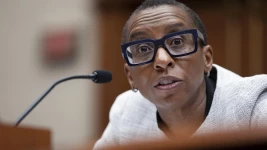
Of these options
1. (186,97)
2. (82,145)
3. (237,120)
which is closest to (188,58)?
(186,97)

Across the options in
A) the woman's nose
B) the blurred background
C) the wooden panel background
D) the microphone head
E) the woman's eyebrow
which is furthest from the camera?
the blurred background

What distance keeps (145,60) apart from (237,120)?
0.32 m

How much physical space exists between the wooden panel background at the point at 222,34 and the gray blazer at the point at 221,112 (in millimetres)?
1675

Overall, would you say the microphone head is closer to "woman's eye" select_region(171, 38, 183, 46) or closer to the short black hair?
the short black hair

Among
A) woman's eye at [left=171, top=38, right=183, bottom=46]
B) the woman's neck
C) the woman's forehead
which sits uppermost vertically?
the woman's forehead

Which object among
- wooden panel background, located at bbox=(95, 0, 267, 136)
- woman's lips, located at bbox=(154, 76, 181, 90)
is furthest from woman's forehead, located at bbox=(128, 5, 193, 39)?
wooden panel background, located at bbox=(95, 0, 267, 136)

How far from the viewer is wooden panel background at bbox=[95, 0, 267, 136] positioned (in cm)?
397

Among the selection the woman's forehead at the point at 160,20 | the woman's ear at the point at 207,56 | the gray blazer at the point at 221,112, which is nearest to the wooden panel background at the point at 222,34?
the gray blazer at the point at 221,112

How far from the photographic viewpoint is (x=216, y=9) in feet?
13.7

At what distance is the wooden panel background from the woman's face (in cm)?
188

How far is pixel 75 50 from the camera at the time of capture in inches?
190

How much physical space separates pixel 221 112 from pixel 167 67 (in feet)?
0.74

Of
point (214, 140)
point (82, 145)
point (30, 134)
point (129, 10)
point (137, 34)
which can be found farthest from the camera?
point (129, 10)

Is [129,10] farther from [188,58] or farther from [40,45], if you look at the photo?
[188,58]
